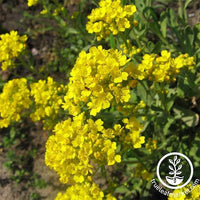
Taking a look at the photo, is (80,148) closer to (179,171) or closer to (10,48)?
(179,171)

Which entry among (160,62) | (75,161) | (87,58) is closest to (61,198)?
(75,161)

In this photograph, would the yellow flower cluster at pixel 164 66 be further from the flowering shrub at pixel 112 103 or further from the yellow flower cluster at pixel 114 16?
the yellow flower cluster at pixel 114 16

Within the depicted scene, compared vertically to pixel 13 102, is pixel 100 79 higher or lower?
lower

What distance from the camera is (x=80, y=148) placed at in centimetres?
160

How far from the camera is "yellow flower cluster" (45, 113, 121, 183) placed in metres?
1.56

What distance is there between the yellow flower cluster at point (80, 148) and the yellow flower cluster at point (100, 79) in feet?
0.43

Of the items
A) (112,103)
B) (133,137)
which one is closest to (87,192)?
(133,137)

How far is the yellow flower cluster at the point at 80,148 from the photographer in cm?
156

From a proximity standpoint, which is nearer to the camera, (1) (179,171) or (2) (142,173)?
(1) (179,171)

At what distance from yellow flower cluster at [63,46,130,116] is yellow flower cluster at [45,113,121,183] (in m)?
0.13

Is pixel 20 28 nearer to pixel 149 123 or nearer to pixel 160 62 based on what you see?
pixel 149 123

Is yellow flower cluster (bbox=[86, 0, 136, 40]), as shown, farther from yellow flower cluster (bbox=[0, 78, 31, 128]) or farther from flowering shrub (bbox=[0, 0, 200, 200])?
yellow flower cluster (bbox=[0, 78, 31, 128])

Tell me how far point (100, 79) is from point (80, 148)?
1.48 feet

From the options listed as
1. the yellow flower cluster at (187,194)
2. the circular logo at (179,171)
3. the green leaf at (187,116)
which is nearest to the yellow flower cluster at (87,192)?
the yellow flower cluster at (187,194)
